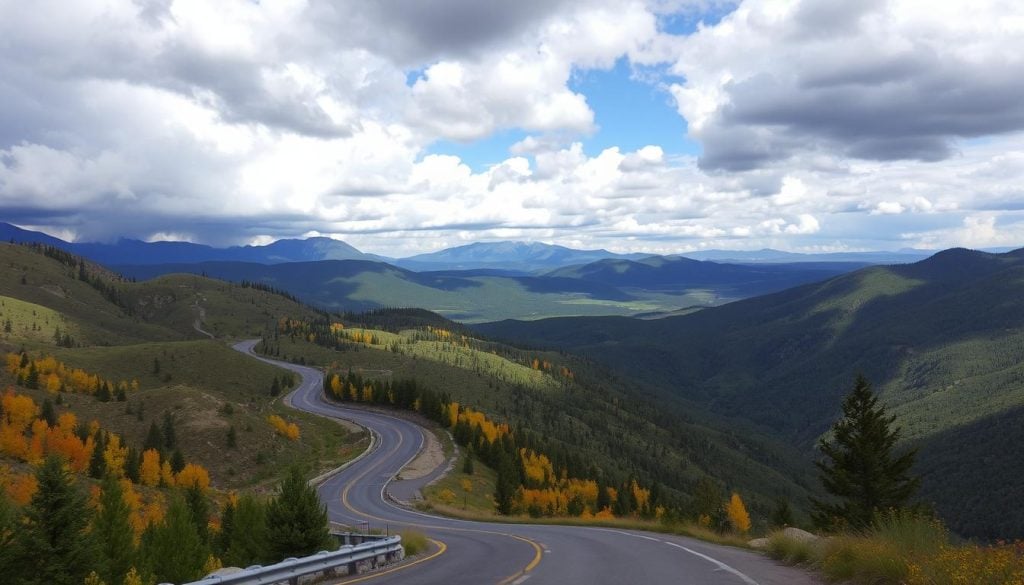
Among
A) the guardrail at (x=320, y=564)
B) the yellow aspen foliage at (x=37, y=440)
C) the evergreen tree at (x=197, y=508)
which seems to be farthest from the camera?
the yellow aspen foliage at (x=37, y=440)

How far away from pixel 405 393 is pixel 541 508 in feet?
157

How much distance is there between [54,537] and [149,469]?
192 ft

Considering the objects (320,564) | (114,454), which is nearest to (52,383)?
(114,454)

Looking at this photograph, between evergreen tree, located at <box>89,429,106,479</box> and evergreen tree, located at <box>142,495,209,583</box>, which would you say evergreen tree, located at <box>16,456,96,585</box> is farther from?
evergreen tree, located at <box>89,429,106,479</box>

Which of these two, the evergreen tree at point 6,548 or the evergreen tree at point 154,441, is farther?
the evergreen tree at point 154,441

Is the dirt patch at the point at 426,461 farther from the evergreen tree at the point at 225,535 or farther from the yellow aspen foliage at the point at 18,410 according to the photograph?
the yellow aspen foliage at the point at 18,410

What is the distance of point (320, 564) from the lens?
53.0 feet

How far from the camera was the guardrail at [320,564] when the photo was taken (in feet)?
44.2

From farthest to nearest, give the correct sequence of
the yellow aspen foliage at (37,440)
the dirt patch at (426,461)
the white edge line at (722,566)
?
1. the dirt patch at (426,461)
2. the yellow aspen foliage at (37,440)
3. the white edge line at (722,566)

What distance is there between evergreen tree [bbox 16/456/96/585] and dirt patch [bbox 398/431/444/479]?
2146 inches

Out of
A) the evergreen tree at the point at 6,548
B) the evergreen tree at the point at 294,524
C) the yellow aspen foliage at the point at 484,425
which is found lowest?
the yellow aspen foliage at the point at 484,425

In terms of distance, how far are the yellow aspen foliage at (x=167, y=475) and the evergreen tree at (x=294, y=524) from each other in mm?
60068

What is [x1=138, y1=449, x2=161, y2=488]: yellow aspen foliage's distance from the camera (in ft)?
242

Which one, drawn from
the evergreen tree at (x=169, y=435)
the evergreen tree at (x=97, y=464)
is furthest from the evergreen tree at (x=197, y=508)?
the evergreen tree at (x=169, y=435)
